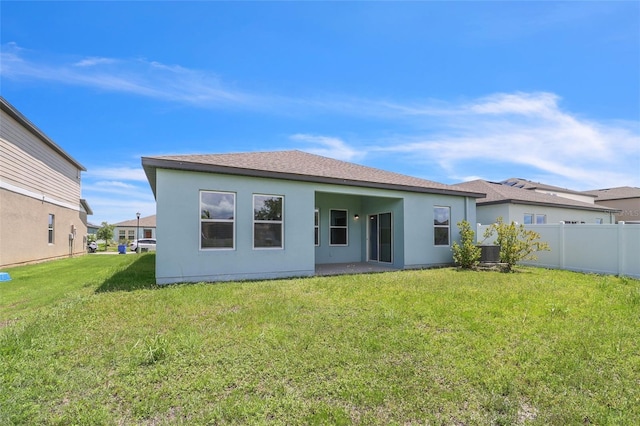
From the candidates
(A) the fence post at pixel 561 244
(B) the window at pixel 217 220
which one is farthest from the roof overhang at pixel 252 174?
(A) the fence post at pixel 561 244

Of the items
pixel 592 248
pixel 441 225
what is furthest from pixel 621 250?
pixel 441 225

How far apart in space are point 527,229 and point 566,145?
6239 mm

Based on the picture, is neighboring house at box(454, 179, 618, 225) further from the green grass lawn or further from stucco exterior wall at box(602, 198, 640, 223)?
stucco exterior wall at box(602, 198, 640, 223)

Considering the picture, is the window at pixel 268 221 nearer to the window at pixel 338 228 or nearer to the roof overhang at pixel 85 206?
the window at pixel 338 228

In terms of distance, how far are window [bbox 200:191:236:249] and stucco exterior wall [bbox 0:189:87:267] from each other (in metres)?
9.99

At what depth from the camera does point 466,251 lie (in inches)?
454

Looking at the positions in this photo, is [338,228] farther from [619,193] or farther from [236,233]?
[619,193]

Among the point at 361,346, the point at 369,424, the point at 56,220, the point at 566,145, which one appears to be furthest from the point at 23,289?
the point at 566,145

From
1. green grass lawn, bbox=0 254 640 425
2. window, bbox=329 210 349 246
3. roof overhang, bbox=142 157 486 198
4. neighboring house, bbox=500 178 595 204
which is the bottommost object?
green grass lawn, bbox=0 254 640 425

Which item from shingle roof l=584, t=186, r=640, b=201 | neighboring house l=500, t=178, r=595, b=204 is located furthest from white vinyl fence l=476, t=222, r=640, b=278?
shingle roof l=584, t=186, r=640, b=201

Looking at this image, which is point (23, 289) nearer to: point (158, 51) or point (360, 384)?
point (158, 51)

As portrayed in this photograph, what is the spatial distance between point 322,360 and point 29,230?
681 inches

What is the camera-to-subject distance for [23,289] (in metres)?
8.29

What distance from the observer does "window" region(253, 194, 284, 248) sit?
9172mm
